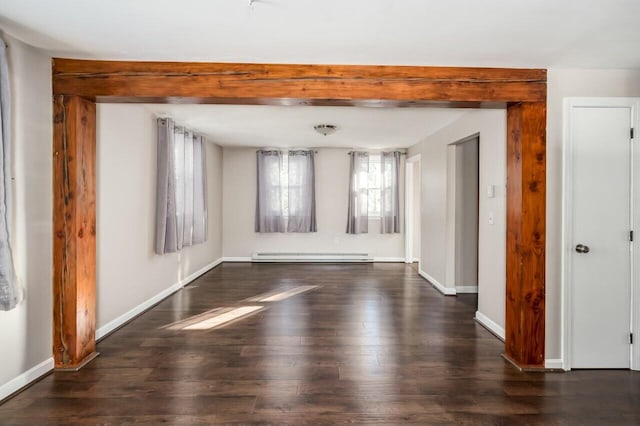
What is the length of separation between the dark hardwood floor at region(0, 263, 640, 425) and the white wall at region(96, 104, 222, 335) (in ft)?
1.16

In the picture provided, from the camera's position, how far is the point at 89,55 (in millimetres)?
2693

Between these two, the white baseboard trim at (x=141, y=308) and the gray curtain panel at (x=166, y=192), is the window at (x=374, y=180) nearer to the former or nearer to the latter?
the white baseboard trim at (x=141, y=308)

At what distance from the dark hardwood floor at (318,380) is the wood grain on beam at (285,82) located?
2.07 meters

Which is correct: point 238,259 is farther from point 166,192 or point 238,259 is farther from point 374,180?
point 166,192

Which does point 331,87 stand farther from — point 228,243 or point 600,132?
point 228,243

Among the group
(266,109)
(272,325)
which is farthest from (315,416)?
(266,109)

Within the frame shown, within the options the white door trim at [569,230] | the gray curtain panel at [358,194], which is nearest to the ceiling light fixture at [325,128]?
the gray curtain panel at [358,194]

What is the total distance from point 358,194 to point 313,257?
1592 millimetres

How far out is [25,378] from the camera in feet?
8.28

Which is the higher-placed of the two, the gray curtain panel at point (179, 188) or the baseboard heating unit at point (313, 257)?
the gray curtain panel at point (179, 188)

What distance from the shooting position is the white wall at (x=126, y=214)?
351cm

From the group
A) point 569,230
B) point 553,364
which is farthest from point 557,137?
point 553,364

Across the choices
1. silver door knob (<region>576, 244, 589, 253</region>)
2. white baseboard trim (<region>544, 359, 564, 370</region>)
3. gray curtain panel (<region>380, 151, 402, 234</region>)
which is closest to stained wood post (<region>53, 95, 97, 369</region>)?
white baseboard trim (<region>544, 359, 564, 370</region>)

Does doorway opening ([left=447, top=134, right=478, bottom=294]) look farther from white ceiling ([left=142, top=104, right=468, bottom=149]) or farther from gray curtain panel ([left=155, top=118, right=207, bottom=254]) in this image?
gray curtain panel ([left=155, top=118, right=207, bottom=254])
